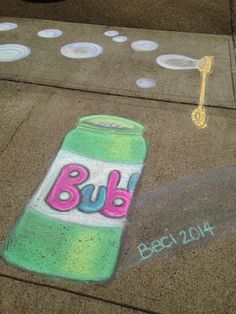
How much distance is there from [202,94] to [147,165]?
1531 mm

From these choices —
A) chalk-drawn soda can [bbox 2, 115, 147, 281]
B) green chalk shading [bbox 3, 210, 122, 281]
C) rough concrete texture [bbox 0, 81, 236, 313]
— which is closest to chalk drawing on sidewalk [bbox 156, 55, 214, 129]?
rough concrete texture [bbox 0, 81, 236, 313]

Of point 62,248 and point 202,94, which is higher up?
point 202,94

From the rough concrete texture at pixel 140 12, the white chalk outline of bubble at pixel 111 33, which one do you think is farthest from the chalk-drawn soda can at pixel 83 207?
the rough concrete texture at pixel 140 12

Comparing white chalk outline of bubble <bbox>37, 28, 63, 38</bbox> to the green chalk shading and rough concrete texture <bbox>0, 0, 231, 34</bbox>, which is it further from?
the green chalk shading

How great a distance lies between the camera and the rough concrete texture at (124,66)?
453 cm

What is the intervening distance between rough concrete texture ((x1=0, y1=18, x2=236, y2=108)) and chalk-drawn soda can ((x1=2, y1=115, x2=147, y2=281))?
0.92 meters

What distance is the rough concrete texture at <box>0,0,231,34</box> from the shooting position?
595 cm

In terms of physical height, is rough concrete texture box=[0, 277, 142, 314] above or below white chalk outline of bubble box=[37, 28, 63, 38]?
below

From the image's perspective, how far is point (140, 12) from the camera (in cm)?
612

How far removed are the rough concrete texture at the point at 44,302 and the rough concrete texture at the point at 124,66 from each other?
2.75 meters

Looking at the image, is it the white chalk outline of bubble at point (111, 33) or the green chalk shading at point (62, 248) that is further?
the white chalk outline of bubble at point (111, 33)

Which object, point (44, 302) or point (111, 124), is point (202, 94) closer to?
point (111, 124)

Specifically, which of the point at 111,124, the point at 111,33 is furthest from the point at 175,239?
the point at 111,33

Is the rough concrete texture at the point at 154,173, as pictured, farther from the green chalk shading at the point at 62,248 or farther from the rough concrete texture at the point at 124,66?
the rough concrete texture at the point at 124,66
